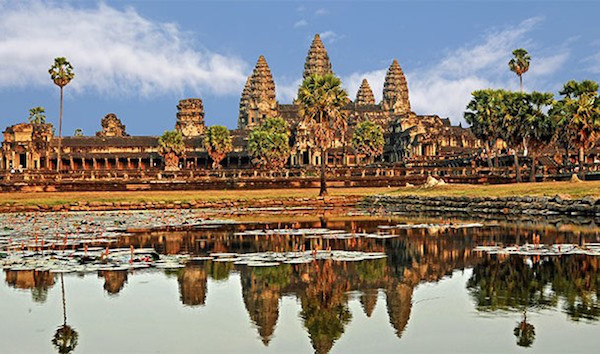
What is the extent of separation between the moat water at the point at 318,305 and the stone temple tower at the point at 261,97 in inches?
5797

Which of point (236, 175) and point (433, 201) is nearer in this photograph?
point (433, 201)

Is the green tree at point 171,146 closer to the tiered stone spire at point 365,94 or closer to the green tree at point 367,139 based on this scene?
the green tree at point 367,139

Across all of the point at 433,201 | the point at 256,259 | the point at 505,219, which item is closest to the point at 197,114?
the point at 433,201

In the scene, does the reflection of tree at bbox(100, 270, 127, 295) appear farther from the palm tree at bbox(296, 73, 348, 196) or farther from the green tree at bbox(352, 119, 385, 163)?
the green tree at bbox(352, 119, 385, 163)

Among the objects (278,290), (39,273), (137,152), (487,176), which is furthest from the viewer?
(137,152)

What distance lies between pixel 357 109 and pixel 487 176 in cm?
10915

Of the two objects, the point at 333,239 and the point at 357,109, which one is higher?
the point at 357,109

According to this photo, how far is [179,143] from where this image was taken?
391 ft

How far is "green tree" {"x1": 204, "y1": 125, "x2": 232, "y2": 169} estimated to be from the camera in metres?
114

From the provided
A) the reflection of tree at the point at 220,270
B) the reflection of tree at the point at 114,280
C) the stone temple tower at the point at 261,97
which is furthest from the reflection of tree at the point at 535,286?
the stone temple tower at the point at 261,97

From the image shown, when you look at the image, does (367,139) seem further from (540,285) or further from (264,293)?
(264,293)

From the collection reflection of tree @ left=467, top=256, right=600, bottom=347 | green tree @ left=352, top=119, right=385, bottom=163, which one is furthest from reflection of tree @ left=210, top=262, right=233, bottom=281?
green tree @ left=352, top=119, right=385, bottom=163

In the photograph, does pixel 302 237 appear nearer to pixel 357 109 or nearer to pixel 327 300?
pixel 327 300

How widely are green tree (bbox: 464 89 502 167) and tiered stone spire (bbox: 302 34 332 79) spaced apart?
10482 cm
